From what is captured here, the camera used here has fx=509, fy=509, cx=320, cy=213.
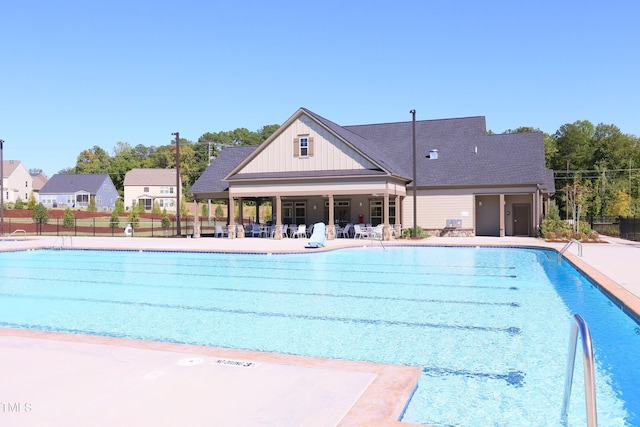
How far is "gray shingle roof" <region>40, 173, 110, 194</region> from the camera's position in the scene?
77438 millimetres

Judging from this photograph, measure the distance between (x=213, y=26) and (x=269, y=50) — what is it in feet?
14.9

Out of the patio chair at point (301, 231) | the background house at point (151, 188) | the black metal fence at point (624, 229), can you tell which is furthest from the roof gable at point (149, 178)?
the black metal fence at point (624, 229)

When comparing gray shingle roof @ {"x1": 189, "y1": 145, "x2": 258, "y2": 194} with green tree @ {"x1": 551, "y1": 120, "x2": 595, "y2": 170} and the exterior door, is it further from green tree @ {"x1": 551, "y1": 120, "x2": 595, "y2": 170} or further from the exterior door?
green tree @ {"x1": 551, "y1": 120, "x2": 595, "y2": 170}

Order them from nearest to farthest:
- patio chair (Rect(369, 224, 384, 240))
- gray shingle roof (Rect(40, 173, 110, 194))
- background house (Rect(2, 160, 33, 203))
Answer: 1. patio chair (Rect(369, 224, 384, 240))
2. gray shingle roof (Rect(40, 173, 110, 194))
3. background house (Rect(2, 160, 33, 203))

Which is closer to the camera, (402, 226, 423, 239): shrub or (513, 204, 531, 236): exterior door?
(402, 226, 423, 239): shrub

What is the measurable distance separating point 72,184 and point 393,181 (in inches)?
2581

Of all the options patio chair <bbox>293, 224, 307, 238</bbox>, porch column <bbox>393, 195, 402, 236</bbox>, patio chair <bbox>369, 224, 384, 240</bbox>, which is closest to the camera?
patio chair <bbox>369, 224, 384, 240</bbox>

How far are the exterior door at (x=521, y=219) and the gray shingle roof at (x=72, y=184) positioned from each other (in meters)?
65.5

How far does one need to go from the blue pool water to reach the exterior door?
42.1 feet

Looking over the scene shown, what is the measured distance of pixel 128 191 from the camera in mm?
79875

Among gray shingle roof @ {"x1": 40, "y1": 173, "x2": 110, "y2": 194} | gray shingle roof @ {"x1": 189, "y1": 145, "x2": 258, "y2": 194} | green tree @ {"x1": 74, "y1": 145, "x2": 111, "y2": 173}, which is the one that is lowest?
gray shingle roof @ {"x1": 189, "y1": 145, "x2": 258, "y2": 194}

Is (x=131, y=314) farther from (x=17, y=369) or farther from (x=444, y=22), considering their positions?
(x=444, y=22)

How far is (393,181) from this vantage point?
92.8 ft

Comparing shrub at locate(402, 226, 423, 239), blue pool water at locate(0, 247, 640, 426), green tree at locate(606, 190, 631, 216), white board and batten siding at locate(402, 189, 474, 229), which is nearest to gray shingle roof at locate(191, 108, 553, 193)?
white board and batten siding at locate(402, 189, 474, 229)
